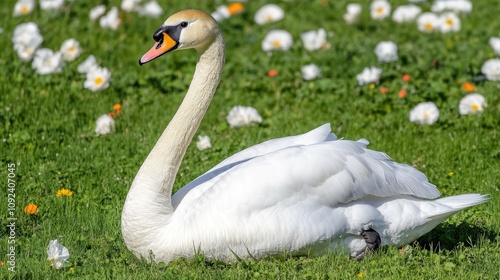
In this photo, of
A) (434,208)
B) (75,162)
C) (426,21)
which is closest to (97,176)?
(75,162)

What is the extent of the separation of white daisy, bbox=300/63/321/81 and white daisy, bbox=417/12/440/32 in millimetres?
1952

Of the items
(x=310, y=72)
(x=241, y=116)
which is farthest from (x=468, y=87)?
(x=241, y=116)

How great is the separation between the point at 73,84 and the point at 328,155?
12.1 feet

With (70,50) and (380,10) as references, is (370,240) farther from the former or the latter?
(380,10)

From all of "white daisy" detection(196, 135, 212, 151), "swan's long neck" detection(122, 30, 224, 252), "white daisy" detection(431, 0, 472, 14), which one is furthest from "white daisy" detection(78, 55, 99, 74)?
"white daisy" detection(431, 0, 472, 14)

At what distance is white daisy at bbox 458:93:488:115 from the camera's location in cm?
771

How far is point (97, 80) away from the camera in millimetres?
8125

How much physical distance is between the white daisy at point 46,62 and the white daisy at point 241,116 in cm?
185

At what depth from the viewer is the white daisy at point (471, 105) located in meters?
7.71

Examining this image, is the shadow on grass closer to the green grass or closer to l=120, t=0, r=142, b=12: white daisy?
the green grass

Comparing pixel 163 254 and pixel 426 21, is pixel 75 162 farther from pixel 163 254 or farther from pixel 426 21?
pixel 426 21

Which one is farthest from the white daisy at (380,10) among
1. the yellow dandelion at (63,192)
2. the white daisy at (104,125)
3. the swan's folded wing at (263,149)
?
the yellow dandelion at (63,192)

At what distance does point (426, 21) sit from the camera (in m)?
10.0

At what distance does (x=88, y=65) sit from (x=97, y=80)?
305 mm
